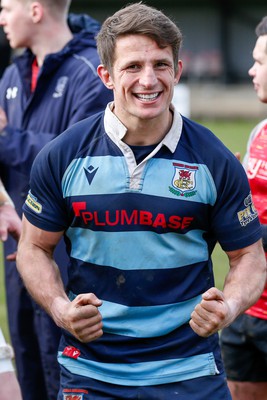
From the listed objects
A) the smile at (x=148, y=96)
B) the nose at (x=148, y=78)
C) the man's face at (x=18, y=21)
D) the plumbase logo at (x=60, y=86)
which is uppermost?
the nose at (x=148, y=78)

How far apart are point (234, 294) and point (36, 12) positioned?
279 centimetres

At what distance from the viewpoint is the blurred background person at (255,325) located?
4.97m

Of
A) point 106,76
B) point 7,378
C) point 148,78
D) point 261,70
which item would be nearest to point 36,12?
point 261,70

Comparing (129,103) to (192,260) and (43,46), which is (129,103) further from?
(43,46)

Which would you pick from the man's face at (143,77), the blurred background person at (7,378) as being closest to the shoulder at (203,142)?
the man's face at (143,77)

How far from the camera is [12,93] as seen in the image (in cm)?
604

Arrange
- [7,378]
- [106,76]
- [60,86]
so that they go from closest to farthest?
[106,76], [7,378], [60,86]

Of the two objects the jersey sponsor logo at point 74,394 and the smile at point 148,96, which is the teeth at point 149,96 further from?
the jersey sponsor logo at point 74,394

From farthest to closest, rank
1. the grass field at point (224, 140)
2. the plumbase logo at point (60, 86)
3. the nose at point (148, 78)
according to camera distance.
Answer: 1. the grass field at point (224, 140)
2. the plumbase logo at point (60, 86)
3. the nose at point (148, 78)

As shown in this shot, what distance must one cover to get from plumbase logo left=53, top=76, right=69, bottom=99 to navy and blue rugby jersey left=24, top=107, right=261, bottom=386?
1.90m

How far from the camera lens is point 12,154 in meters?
5.66

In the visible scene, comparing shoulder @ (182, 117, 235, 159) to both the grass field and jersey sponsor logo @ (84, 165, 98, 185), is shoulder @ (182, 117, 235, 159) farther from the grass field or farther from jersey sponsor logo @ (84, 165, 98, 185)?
the grass field

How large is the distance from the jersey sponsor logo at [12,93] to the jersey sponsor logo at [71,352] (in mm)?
2377

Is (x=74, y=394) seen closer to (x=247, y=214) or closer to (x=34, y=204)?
(x=34, y=204)
